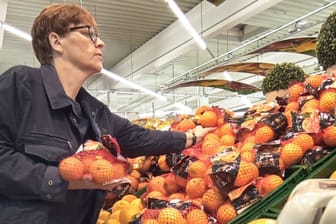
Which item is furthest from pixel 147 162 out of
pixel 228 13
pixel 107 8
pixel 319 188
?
pixel 107 8

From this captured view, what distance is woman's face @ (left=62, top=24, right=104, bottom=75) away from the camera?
160 centimetres

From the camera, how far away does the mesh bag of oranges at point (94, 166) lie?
4.35 feet

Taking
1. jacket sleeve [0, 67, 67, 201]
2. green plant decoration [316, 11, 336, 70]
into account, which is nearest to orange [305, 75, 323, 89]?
green plant decoration [316, 11, 336, 70]

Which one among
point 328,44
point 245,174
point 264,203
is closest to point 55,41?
point 245,174

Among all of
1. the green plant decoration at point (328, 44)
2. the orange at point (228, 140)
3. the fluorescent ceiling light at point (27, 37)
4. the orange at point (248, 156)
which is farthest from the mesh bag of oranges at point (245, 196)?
Answer: the fluorescent ceiling light at point (27, 37)

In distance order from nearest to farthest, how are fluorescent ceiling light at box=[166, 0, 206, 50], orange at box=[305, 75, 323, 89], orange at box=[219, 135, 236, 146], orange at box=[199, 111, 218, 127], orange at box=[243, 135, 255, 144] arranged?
orange at box=[243, 135, 255, 144] < orange at box=[305, 75, 323, 89] < orange at box=[219, 135, 236, 146] < orange at box=[199, 111, 218, 127] < fluorescent ceiling light at box=[166, 0, 206, 50]

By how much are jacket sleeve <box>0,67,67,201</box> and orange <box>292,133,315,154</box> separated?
861 millimetres

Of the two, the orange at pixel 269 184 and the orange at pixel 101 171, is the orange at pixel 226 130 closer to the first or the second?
the orange at pixel 269 184

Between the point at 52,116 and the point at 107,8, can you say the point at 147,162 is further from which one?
the point at 107,8

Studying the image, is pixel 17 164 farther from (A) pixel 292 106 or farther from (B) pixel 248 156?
(A) pixel 292 106

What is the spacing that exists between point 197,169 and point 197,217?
267 mm

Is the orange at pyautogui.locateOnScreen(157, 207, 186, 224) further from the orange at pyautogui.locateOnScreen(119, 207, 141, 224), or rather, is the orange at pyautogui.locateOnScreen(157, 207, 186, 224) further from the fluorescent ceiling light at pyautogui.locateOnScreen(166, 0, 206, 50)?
the fluorescent ceiling light at pyautogui.locateOnScreen(166, 0, 206, 50)

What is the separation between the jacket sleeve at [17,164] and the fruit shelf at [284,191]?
607mm

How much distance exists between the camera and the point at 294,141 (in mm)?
1558
